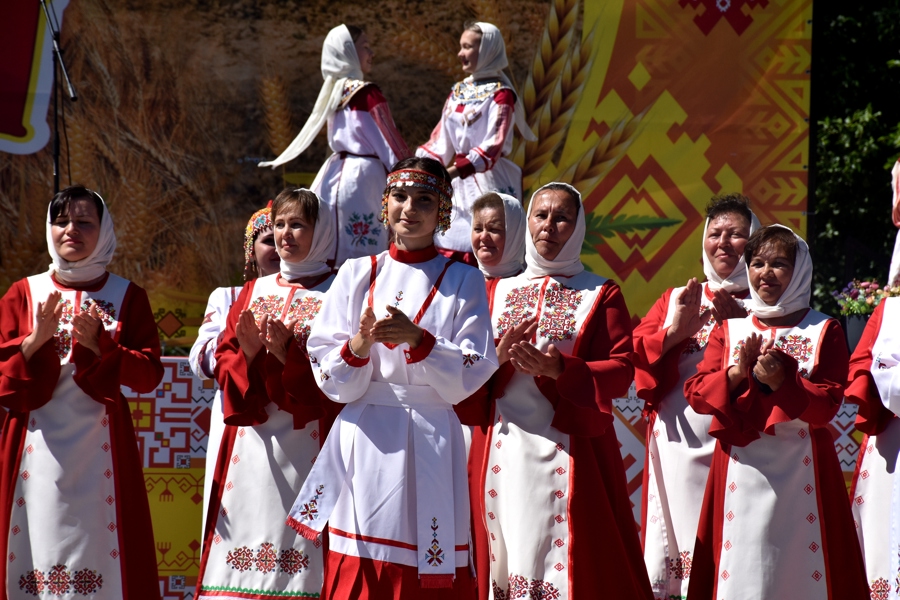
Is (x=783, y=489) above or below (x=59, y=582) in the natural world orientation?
above

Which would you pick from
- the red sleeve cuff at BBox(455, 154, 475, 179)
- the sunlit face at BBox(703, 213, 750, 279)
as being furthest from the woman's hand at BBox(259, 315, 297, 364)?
the red sleeve cuff at BBox(455, 154, 475, 179)

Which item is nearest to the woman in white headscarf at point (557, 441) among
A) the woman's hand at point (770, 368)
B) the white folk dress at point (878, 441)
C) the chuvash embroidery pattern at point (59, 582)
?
the woman's hand at point (770, 368)

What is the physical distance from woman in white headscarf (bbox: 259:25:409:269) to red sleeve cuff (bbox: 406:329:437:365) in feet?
10.1

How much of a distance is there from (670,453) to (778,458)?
0.60m

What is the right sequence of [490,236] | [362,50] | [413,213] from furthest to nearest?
[362,50] → [490,236] → [413,213]

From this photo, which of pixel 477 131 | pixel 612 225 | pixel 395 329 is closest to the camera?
pixel 395 329

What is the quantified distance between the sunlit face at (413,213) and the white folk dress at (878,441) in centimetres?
176

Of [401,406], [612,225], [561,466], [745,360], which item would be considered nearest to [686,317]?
[745,360]

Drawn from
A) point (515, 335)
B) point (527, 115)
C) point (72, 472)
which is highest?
point (527, 115)

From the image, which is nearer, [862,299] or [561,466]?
[561,466]

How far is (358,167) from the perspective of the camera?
6.32 m

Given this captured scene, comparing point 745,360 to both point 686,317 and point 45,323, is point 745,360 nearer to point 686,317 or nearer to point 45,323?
point 686,317

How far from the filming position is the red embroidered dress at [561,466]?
3.55m

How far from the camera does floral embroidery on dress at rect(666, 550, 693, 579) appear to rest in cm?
414
